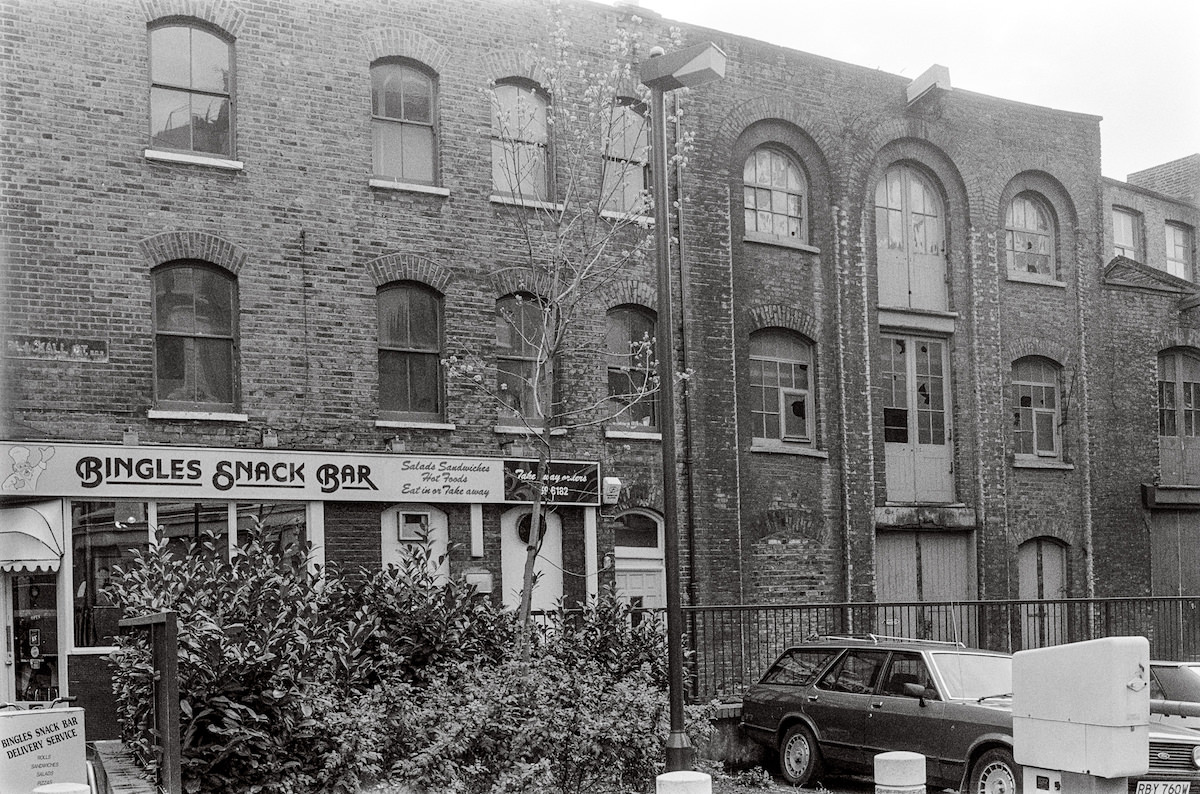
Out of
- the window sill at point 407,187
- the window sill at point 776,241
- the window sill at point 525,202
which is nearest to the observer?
the window sill at point 407,187

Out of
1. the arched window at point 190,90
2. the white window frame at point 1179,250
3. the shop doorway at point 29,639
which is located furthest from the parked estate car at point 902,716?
the white window frame at point 1179,250

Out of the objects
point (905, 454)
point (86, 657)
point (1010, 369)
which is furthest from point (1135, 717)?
point (1010, 369)

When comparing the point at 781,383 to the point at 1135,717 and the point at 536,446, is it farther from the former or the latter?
the point at 1135,717

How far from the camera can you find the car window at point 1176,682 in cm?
1461

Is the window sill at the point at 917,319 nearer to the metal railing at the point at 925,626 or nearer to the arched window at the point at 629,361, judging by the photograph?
the arched window at the point at 629,361

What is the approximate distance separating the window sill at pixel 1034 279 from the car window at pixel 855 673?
12027mm

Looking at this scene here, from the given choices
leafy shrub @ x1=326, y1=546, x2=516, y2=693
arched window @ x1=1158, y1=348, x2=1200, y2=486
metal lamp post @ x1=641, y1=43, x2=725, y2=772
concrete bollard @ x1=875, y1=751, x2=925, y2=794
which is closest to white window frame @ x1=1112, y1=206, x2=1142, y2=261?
arched window @ x1=1158, y1=348, x2=1200, y2=486

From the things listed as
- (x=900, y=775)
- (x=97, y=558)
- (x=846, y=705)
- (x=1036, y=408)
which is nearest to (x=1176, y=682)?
(x=846, y=705)

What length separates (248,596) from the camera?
994cm

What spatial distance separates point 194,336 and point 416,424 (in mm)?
3153

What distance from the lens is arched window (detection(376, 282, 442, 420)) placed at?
1823cm

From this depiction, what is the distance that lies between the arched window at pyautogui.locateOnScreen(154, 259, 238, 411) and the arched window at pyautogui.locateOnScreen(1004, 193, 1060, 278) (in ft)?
49.3

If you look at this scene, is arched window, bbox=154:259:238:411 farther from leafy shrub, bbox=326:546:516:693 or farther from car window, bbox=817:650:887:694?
car window, bbox=817:650:887:694

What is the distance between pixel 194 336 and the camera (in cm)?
1678
